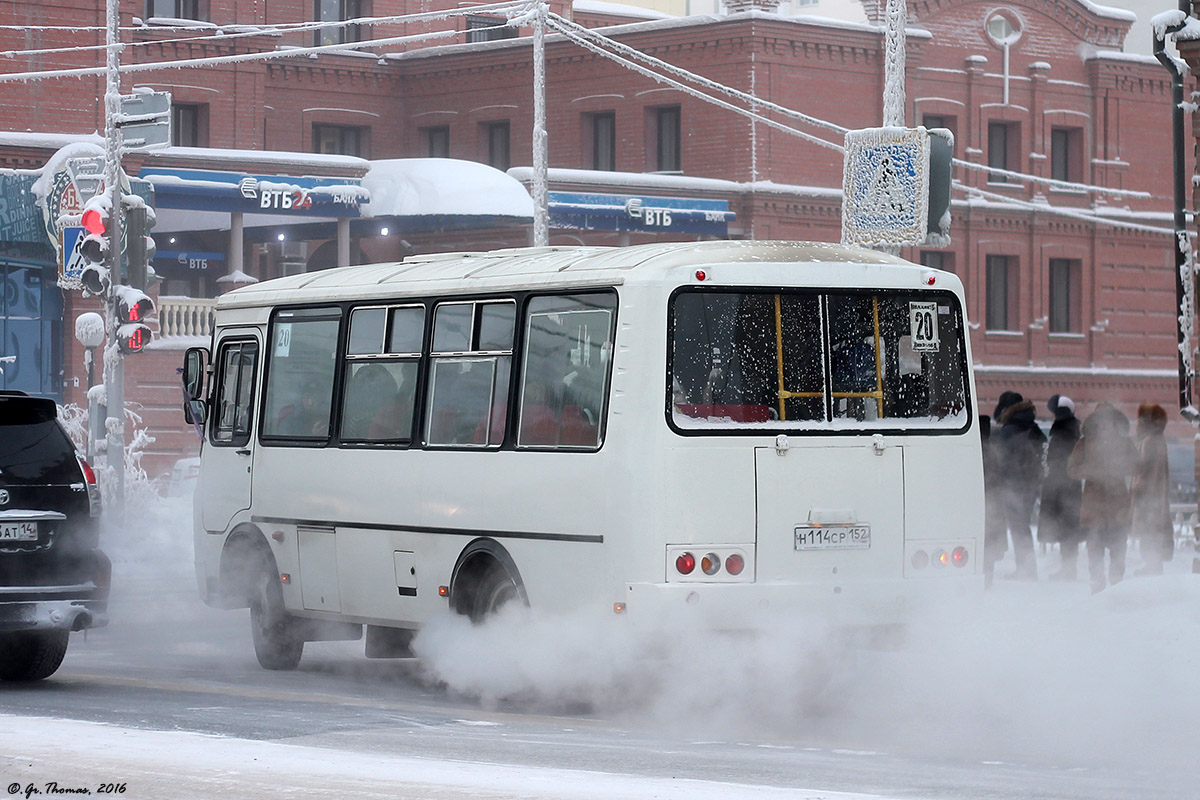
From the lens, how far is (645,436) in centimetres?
1162

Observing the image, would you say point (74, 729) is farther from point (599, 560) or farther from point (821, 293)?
point (821, 293)

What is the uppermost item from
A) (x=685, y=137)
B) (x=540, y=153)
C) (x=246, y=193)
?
(x=685, y=137)

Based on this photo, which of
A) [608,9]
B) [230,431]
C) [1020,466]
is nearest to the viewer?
[230,431]

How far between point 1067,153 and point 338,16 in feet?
61.5

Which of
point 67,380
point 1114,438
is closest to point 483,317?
point 1114,438

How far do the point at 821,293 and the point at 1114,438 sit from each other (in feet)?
25.4

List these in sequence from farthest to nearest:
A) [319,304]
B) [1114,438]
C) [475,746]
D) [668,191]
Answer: [668,191] < [1114,438] < [319,304] < [475,746]

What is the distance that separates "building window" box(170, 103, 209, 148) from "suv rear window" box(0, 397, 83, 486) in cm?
3363

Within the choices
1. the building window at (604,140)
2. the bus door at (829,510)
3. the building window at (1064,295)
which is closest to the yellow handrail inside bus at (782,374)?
the bus door at (829,510)

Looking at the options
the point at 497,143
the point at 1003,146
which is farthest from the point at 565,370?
the point at 1003,146

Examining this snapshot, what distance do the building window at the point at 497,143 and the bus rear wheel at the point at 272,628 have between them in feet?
123

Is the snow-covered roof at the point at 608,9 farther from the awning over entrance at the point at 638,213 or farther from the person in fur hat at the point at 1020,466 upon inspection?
the person in fur hat at the point at 1020,466

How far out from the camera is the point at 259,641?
49.3ft

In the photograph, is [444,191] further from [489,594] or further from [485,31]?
[489,594]
